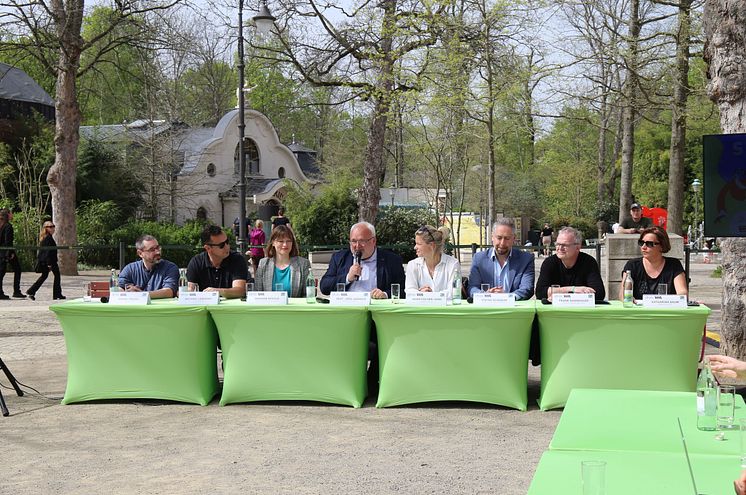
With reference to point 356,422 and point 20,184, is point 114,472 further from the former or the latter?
point 20,184

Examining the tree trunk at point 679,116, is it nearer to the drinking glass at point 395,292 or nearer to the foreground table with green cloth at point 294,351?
the drinking glass at point 395,292

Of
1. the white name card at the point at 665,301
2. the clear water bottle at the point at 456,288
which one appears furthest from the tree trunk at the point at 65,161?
the white name card at the point at 665,301

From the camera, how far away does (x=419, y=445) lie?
6492 millimetres

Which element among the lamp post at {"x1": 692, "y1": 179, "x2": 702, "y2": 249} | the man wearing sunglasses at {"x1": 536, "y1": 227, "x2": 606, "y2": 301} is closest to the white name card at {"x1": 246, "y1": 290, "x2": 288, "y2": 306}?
the man wearing sunglasses at {"x1": 536, "y1": 227, "x2": 606, "y2": 301}

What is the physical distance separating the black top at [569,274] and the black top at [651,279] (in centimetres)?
32

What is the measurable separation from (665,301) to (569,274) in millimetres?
1368

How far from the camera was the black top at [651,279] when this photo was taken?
26.8ft

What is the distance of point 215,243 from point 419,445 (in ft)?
10.4

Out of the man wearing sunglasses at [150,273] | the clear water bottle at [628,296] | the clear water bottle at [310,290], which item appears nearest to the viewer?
the clear water bottle at [628,296]

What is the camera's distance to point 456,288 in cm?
801

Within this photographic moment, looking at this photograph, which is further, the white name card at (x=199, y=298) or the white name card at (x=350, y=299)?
the white name card at (x=199, y=298)

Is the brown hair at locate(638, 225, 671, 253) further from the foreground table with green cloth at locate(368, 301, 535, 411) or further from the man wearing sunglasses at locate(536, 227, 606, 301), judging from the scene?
the foreground table with green cloth at locate(368, 301, 535, 411)

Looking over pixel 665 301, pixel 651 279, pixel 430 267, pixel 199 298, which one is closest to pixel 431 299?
pixel 430 267

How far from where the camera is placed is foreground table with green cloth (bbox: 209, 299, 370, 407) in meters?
7.64
